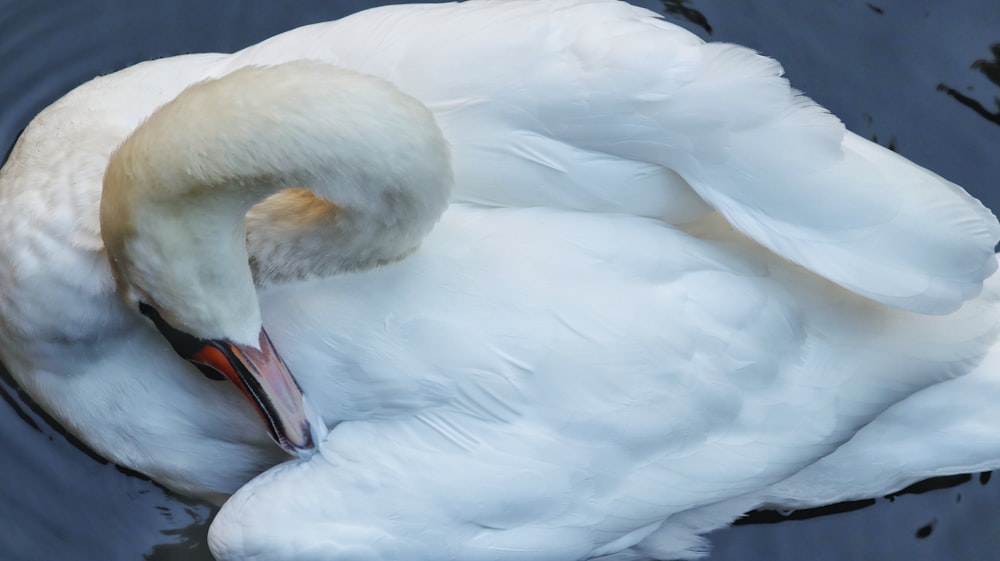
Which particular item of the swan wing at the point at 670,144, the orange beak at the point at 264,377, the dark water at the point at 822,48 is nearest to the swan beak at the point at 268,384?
the orange beak at the point at 264,377

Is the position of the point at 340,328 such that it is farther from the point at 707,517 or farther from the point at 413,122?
the point at 707,517

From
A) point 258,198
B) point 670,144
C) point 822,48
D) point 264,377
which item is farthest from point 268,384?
point 822,48

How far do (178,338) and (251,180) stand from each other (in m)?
0.62

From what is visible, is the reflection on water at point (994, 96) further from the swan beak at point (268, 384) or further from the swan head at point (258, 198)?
the swan beak at point (268, 384)

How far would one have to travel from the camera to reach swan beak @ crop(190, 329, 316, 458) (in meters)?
3.64

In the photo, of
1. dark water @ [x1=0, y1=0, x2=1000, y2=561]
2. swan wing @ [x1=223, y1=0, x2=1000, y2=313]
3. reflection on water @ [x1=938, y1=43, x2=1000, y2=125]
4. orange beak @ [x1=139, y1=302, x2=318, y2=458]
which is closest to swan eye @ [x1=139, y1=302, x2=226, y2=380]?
orange beak @ [x1=139, y1=302, x2=318, y2=458]

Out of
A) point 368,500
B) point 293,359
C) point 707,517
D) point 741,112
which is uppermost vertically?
point 741,112

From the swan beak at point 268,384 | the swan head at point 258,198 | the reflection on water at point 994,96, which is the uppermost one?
the swan head at point 258,198

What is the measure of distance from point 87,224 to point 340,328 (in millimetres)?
729

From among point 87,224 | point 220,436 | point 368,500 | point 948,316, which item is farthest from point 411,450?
point 948,316

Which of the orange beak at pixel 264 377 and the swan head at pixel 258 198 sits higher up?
the swan head at pixel 258 198

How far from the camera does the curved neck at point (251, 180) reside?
3.17 meters

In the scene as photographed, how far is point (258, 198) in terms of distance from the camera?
11.1 ft

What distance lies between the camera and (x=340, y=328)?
3637 mm
